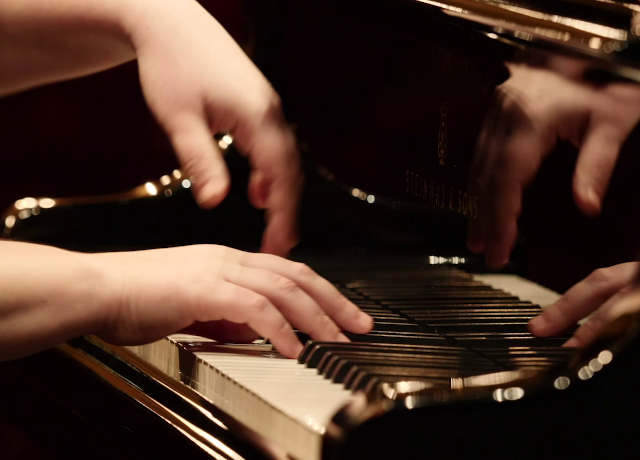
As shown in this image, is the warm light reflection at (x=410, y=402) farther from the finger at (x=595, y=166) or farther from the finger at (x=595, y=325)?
the finger at (x=595, y=166)

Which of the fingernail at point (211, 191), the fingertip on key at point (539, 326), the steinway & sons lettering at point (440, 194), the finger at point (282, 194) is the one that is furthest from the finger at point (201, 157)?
the fingertip on key at point (539, 326)

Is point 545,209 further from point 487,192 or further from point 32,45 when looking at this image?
point 32,45

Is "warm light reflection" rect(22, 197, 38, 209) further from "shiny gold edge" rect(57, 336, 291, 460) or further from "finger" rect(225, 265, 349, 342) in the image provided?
"finger" rect(225, 265, 349, 342)

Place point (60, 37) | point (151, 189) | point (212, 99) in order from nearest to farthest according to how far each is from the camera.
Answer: point (212, 99)
point (60, 37)
point (151, 189)

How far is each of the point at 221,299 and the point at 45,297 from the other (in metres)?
0.21

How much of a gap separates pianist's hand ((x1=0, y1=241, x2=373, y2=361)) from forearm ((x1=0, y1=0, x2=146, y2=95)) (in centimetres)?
42

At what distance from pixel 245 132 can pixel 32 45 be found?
42 cm

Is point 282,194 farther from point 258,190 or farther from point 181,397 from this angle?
point 181,397

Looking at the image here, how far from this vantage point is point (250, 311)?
3.16 feet

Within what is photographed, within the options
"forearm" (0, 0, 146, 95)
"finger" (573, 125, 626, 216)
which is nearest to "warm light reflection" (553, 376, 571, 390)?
"finger" (573, 125, 626, 216)

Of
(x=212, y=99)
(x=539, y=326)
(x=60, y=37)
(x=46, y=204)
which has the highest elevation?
(x=60, y=37)

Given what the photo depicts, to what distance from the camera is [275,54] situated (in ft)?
4.80

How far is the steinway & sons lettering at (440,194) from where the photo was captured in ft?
3.50

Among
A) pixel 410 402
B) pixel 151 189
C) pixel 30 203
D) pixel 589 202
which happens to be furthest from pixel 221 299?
pixel 30 203
